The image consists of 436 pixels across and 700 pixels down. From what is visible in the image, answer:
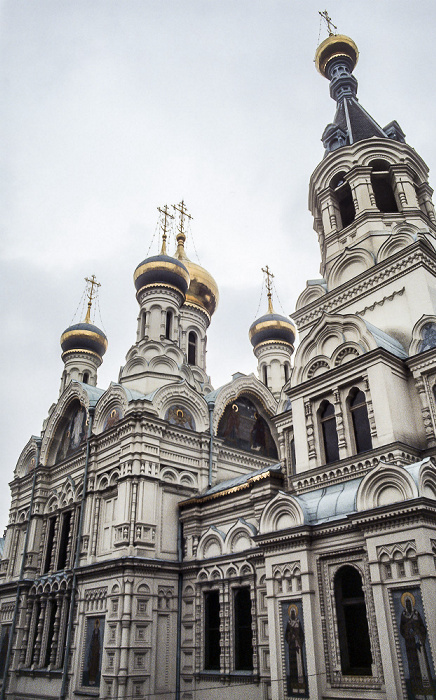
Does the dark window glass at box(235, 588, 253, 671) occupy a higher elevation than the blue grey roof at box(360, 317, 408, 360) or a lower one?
lower

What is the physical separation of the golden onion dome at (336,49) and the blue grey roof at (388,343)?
36.7 feet

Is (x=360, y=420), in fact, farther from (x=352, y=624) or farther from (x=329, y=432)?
(x=352, y=624)

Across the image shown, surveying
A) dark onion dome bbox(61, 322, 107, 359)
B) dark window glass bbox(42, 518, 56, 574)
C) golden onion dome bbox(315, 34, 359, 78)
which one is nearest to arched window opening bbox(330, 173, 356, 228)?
golden onion dome bbox(315, 34, 359, 78)

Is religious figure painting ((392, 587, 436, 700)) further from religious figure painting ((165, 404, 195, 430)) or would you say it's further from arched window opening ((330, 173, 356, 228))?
arched window opening ((330, 173, 356, 228))

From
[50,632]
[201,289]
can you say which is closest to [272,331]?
[201,289]

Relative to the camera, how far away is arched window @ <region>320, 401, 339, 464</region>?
10312 millimetres

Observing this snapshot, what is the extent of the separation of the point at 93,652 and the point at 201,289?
13.5 m

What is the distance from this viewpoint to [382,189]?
14297 mm

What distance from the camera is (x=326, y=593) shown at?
27.1 feet

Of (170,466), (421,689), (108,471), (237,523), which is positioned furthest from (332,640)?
(108,471)

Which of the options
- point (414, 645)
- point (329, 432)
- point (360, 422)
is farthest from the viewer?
point (329, 432)

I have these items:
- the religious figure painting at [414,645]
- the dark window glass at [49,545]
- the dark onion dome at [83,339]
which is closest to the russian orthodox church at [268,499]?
the religious figure painting at [414,645]

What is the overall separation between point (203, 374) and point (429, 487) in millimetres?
11764

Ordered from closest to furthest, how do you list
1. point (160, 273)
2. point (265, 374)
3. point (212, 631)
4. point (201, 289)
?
point (212, 631) < point (160, 273) < point (265, 374) < point (201, 289)
